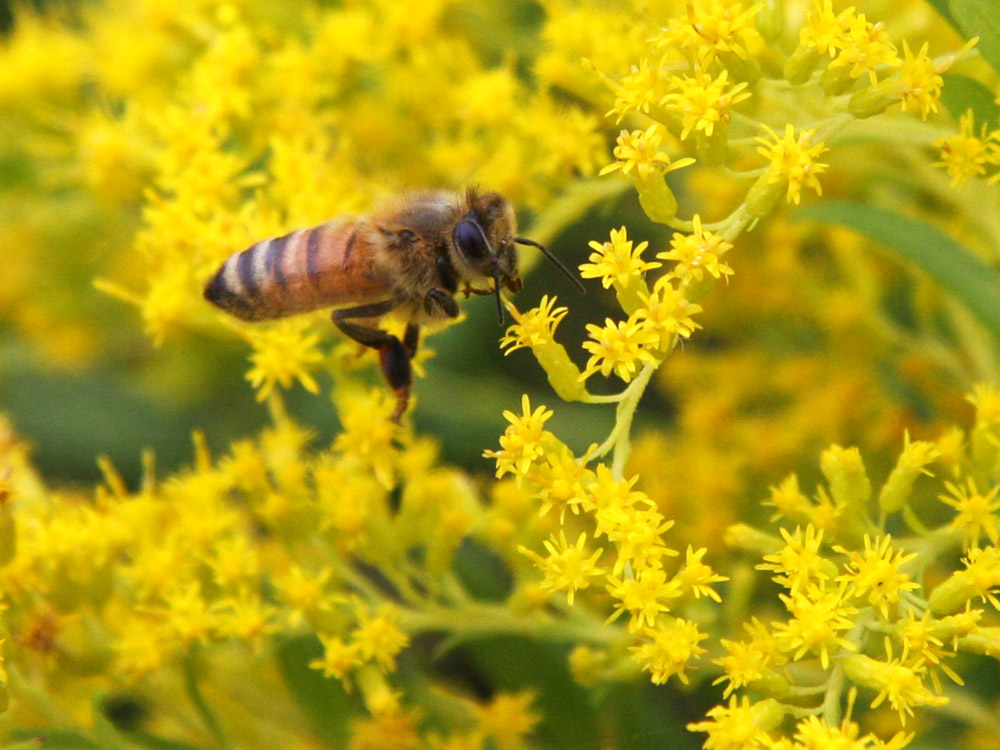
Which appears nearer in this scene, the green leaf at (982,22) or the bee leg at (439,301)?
the green leaf at (982,22)

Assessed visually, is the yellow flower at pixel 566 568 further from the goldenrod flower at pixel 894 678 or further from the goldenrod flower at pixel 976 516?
the goldenrod flower at pixel 976 516

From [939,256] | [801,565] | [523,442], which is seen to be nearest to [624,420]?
[523,442]

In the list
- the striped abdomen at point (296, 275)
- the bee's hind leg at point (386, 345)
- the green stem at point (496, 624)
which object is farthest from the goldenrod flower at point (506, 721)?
the striped abdomen at point (296, 275)

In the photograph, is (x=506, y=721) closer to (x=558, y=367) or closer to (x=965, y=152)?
(x=558, y=367)

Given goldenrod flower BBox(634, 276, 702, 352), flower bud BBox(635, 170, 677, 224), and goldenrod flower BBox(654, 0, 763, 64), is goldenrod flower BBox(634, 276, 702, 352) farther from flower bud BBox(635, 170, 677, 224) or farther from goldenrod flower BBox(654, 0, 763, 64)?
goldenrod flower BBox(654, 0, 763, 64)

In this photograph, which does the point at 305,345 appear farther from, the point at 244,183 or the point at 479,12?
the point at 479,12

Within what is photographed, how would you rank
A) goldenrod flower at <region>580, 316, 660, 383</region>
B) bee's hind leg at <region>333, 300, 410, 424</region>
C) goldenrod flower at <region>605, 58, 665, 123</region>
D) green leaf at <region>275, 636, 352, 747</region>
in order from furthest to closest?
green leaf at <region>275, 636, 352, 747</region> → bee's hind leg at <region>333, 300, 410, 424</region> → goldenrod flower at <region>605, 58, 665, 123</region> → goldenrod flower at <region>580, 316, 660, 383</region>

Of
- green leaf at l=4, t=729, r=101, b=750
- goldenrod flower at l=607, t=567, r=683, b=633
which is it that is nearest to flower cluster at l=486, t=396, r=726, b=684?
goldenrod flower at l=607, t=567, r=683, b=633

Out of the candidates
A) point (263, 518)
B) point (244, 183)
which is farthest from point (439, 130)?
point (263, 518)
